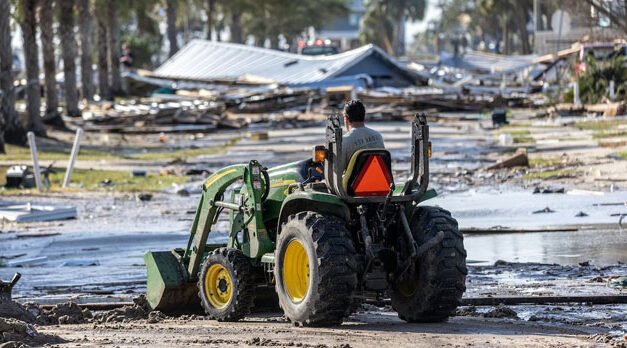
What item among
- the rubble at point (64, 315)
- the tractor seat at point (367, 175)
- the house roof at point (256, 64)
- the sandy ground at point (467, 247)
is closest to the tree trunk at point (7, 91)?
the sandy ground at point (467, 247)

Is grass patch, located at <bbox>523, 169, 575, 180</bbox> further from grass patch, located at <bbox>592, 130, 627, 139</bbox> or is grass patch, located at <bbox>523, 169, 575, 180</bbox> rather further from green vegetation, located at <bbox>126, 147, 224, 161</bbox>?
green vegetation, located at <bbox>126, 147, 224, 161</bbox>

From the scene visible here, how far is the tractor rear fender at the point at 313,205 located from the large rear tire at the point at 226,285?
1.76ft

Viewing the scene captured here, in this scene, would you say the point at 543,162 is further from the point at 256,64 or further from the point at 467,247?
the point at 256,64

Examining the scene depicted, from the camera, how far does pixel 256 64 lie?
78.6 metres

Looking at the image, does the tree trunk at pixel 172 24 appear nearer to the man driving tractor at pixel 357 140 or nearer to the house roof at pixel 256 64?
the house roof at pixel 256 64

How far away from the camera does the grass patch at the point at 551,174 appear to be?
2552cm

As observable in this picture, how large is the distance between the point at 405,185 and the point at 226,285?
5.91 feet

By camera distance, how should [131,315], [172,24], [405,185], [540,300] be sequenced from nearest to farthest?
1. [405,185]
2. [540,300]
3. [131,315]
4. [172,24]

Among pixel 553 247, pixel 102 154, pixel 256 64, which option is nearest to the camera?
pixel 553 247

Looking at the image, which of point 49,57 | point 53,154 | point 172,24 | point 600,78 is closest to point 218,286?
point 53,154

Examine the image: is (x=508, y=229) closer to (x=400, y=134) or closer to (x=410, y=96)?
(x=400, y=134)

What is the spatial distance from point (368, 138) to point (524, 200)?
11539mm

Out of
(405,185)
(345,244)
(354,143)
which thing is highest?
(354,143)

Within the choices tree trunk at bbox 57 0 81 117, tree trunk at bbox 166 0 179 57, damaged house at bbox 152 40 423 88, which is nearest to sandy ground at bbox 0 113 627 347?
tree trunk at bbox 57 0 81 117
